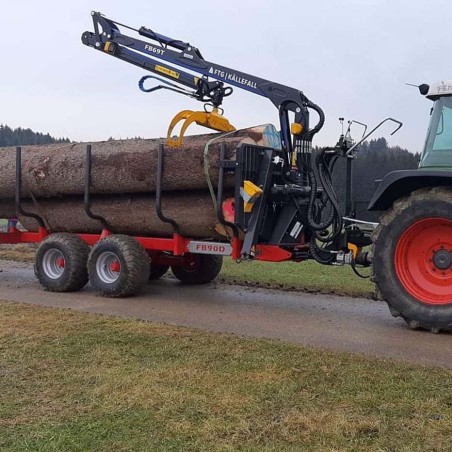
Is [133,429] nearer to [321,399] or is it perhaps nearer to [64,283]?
[321,399]

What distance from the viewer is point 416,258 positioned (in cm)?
675

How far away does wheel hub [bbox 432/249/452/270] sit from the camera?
660 centimetres

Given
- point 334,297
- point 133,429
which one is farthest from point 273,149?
point 133,429

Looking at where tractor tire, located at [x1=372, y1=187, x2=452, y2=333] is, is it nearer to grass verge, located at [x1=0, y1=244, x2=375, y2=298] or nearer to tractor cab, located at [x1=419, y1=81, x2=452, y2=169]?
tractor cab, located at [x1=419, y1=81, x2=452, y2=169]

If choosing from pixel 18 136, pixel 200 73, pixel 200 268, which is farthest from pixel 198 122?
pixel 18 136

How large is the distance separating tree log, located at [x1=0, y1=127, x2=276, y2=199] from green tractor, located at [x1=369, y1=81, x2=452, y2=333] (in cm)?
235

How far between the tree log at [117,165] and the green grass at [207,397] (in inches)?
123

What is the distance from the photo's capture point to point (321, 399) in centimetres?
423

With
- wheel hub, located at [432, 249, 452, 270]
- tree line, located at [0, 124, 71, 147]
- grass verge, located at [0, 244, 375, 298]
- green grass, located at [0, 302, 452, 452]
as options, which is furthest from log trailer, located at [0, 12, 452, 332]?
tree line, located at [0, 124, 71, 147]

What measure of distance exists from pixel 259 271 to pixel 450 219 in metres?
6.13

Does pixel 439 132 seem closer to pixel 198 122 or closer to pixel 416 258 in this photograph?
pixel 416 258

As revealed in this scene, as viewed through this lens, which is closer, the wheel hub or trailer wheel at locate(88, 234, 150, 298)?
the wheel hub

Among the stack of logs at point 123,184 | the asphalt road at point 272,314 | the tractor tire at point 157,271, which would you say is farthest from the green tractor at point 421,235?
the tractor tire at point 157,271

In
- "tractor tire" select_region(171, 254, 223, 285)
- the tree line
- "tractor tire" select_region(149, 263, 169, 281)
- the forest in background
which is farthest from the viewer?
the tree line
